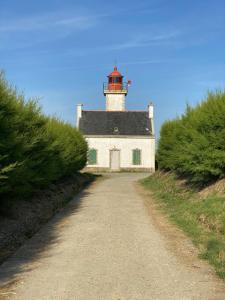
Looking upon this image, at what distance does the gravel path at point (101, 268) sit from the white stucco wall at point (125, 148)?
113 ft

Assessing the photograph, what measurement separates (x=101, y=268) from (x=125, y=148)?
39609mm

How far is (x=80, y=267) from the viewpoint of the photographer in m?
7.29

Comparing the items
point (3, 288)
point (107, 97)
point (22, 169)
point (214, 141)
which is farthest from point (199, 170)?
point (107, 97)

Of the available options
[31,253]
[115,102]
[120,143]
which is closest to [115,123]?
[120,143]

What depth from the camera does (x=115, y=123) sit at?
48.5m

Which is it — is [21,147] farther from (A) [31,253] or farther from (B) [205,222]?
(B) [205,222]

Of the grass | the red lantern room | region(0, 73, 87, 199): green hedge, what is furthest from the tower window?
the grass

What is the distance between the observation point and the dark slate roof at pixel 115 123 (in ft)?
156

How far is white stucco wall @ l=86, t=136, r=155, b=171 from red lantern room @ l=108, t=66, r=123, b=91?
1050cm

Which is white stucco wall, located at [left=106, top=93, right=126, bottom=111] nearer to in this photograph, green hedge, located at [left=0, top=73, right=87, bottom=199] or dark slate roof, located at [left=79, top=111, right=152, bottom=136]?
dark slate roof, located at [left=79, top=111, right=152, bottom=136]

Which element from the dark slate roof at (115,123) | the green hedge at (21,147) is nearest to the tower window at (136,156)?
the dark slate roof at (115,123)

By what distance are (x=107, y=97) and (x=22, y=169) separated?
143 feet

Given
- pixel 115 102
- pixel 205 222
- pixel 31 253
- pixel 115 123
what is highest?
pixel 115 102

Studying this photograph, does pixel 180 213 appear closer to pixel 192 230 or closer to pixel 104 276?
pixel 192 230
